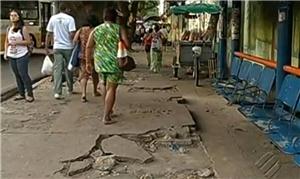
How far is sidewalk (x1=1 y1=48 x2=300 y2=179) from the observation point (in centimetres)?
686

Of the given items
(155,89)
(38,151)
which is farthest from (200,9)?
(38,151)

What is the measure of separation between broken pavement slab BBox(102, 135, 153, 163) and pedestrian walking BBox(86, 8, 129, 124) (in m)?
1.02

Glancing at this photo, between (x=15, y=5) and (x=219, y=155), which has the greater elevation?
(x=15, y=5)

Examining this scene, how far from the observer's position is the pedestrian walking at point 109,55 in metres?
9.12

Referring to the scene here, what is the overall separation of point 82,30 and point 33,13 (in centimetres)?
1851

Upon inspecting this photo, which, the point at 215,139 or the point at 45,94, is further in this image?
the point at 45,94

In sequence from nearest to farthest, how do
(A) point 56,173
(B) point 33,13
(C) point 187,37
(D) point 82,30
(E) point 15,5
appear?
(A) point 56,173, (D) point 82,30, (C) point 187,37, (E) point 15,5, (B) point 33,13

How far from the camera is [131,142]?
26.3 ft

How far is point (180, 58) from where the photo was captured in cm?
1859

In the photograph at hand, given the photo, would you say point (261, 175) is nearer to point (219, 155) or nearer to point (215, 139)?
point (219, 155)

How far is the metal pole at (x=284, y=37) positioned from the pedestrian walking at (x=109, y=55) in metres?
2.33

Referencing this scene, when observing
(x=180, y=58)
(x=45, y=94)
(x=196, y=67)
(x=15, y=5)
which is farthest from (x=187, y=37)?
(x=15, y=5)

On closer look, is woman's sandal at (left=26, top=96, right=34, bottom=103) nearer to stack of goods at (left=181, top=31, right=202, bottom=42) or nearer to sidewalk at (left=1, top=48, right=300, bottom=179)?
sidewalk at (left=1, top=48, right=300, bottom=179)

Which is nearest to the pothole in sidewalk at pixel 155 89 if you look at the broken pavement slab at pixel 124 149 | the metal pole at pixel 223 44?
the metal pole at pixel 223 44
